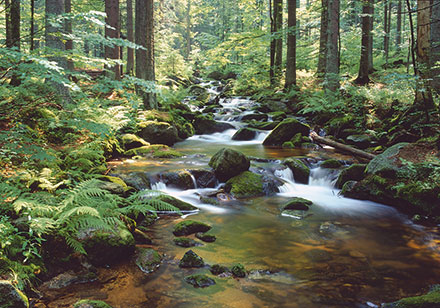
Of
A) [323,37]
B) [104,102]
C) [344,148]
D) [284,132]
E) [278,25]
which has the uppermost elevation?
[278,25]

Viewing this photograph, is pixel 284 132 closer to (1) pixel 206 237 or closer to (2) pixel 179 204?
A: (2) pixel 179 204

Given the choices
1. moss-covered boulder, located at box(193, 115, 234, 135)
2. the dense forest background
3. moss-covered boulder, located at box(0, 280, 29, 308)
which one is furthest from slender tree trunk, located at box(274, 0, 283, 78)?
moss-covered boulder, located at box(0, 280, 29, 308)

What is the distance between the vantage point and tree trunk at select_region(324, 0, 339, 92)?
1402cm

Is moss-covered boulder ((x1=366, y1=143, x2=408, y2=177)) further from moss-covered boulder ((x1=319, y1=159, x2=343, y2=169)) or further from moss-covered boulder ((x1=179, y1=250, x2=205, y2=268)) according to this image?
moss-covered boulder ((x1=179, y1=250, x2=205, y2=268))

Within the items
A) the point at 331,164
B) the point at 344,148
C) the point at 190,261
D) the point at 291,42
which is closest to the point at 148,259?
the point at 190,261

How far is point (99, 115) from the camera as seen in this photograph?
10047 mm

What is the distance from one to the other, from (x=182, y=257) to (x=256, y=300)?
1.40m

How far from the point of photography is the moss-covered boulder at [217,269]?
14.0 feet

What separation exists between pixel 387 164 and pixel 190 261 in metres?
5.76

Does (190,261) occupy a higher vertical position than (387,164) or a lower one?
lower

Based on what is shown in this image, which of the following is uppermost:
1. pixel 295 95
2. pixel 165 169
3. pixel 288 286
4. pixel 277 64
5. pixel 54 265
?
pixel 277 64

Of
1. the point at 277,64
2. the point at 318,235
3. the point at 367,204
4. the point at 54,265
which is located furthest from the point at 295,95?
the point at 54,265

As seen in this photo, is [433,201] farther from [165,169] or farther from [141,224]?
[165,169]

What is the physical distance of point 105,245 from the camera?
4254 mm
